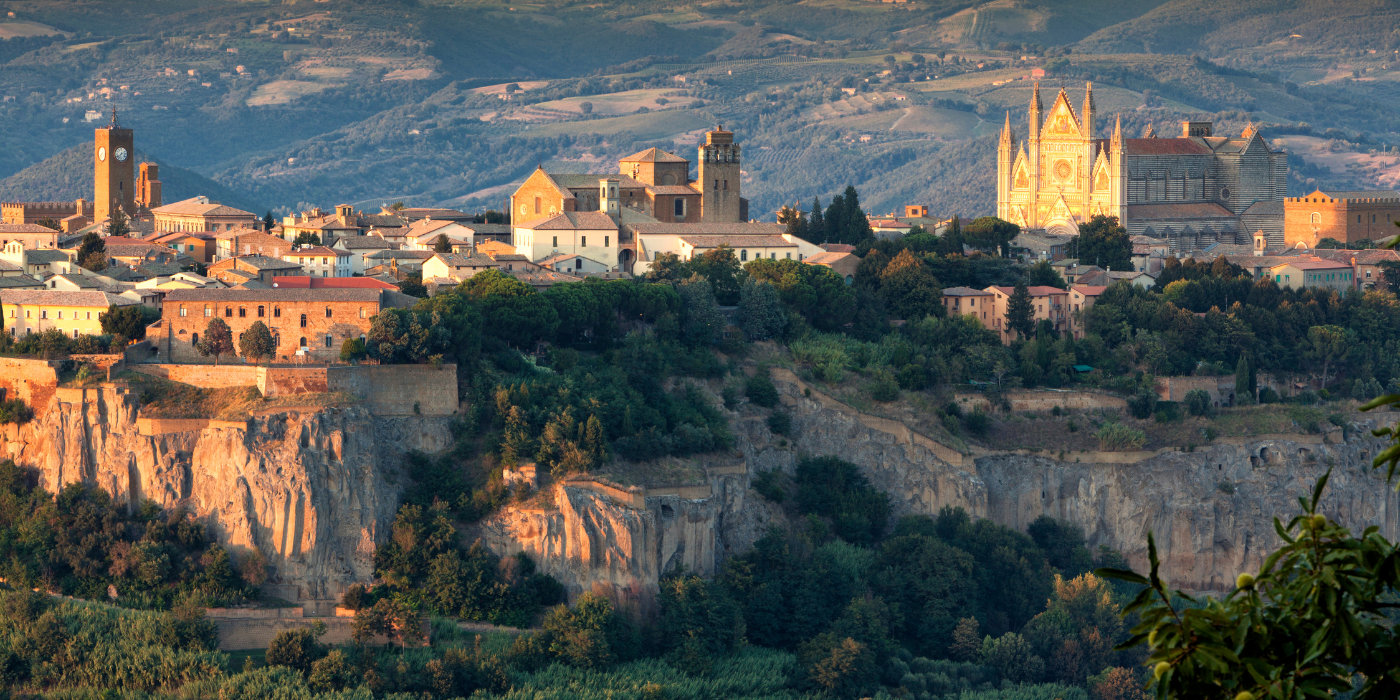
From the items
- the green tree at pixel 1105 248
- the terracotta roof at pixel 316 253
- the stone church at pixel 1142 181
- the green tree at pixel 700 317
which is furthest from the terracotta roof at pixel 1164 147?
the terracotta roof at pixel 316 253

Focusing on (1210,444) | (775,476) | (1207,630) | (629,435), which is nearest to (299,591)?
(629,435)

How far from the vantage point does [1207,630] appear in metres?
10.8

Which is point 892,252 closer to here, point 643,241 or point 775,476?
point 643,241

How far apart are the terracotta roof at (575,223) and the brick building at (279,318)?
1637 cm

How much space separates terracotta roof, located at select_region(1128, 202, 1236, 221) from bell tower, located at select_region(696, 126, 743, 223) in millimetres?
31532

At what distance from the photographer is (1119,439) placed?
2275 inches

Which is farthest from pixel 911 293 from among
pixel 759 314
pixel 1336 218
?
pixel 1336 218

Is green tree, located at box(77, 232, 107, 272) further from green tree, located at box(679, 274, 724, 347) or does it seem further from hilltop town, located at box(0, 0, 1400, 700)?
green tree, located at box(679, 274, 724, 347)

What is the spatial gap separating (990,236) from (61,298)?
36841mm

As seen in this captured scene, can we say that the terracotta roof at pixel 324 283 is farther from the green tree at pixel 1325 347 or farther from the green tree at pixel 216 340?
the green tree at pixel 1325 347

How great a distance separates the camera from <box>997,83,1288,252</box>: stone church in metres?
99.0

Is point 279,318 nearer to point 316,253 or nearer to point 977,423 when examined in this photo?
point 316,253

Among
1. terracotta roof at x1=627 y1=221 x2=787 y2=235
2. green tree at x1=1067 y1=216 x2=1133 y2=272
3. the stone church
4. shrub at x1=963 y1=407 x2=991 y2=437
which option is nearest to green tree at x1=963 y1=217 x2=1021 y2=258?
green tree at x1=1067 y1=216 x2=1133 y2=272

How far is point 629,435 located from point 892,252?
2288 centimetres
